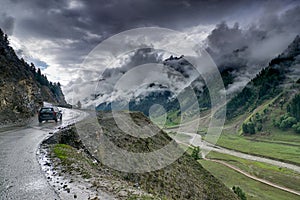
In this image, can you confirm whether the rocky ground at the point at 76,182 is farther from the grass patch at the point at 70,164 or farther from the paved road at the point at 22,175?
the paved road at the point at 22,175

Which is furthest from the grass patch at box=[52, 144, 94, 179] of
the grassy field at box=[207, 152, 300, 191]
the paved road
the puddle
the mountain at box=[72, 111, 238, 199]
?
the grassy field at box=[207, 152, 300, 191]

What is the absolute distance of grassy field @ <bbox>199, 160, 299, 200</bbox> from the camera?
76.6 m

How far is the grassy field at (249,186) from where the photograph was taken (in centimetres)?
7662

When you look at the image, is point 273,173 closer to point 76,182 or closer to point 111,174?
point 111,174

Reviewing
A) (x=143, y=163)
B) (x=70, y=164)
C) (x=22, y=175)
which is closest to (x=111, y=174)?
(x=70, y=164)

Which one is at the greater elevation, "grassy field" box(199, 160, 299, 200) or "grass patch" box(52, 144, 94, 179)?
"grass patch" box(52, 144, 94, 179)

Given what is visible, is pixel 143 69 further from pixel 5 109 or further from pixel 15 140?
pixel 5 109

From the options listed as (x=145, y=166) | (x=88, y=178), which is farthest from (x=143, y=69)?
(x=88, y=178)

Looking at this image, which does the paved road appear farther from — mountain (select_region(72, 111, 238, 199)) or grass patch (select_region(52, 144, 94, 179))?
mountain (select_region(72, 111, 238, 199))

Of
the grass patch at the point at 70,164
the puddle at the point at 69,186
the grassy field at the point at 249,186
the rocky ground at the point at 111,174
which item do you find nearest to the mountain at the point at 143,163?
the rocky ground at the point at 111,174

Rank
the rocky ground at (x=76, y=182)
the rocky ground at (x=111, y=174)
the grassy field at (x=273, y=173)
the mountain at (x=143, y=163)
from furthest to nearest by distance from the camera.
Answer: the grassy field at (x=273, y=173) → the mountain at (x=143, y=163) → the rocky ground at (x=111, y=174) → the rocky ground at (x=76, y=182)

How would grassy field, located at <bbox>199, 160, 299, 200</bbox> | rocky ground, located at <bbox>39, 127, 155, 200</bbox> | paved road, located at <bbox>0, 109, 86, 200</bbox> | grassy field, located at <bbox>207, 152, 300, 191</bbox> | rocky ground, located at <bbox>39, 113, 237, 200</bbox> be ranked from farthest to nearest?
1. grassy field, located at <bbox>207, 152, 300, 191</bbox>
2. grassy field, located at <bbox>199, 160, 299, 200</bbox>
3. rocky ground, located at <bbox>39, 113, 237, 200</bbox>
4. rocky ground, located at <bbox>39, 127, 155, 200</bbox>
5. paved road, located at <bbox>0, 109, 86, 200</bbox>

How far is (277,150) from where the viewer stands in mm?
177500

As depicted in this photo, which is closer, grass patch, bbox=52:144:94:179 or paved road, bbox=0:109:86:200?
paved road, bbox=0:109:86:200
